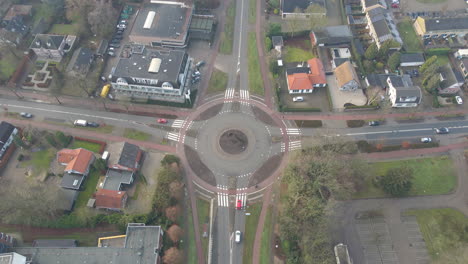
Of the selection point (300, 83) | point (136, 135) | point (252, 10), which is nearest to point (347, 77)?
point (300, 83)

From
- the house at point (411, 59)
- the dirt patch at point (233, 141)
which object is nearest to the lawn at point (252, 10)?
the dirt patch at point (233, 141)

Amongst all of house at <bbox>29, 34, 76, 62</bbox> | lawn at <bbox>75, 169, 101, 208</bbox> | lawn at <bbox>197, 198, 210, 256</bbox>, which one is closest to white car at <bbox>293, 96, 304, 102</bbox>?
lawn at <bbox>197, 198, 210, 256</bbox>

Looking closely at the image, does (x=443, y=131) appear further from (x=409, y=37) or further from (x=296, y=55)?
(x=296, y=55)

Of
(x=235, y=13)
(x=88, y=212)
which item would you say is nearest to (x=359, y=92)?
(x=235, y=13)

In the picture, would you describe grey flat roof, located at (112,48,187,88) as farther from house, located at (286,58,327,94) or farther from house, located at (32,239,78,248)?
house, located at (32,239,78,248)

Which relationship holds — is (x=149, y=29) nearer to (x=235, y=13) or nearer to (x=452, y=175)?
(x=235, y=13)
